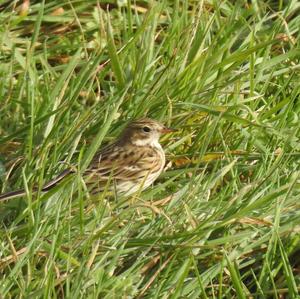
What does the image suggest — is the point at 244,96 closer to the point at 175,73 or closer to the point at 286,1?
the point at 175,73

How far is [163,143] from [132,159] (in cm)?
22

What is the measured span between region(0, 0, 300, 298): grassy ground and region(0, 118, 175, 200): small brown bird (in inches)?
3.7

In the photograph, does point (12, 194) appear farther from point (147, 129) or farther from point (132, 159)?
point (132, 159)

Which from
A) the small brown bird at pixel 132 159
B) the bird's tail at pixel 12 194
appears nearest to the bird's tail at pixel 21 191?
the bird's tail at pixel 12 194

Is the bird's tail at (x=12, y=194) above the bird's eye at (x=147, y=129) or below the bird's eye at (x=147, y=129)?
above

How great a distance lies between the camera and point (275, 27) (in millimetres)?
8625

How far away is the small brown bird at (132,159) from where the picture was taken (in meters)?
7.67

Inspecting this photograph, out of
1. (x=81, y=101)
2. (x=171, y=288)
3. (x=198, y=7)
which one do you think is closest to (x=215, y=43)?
(x=198, y=7)

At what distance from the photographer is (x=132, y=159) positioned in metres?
8.13

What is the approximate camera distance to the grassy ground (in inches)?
252

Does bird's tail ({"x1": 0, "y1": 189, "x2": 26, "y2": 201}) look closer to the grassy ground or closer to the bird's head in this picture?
the grassy ground

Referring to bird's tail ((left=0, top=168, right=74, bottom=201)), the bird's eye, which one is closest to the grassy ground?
bird's tail ((left=0, top=168, right=74, bottom=201))

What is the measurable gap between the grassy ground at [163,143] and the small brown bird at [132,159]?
0.09 metres

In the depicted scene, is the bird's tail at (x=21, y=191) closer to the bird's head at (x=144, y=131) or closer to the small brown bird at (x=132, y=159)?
the small brown bird at (x=132, y=159)
